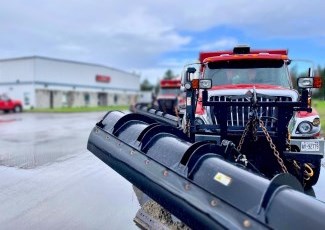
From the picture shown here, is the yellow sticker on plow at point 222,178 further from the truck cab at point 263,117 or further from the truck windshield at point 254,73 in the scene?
the truck windshield at point 254,73

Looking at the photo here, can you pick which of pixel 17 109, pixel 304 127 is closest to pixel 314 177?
pixel 304 127

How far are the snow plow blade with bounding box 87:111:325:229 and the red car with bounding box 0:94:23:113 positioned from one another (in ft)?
115

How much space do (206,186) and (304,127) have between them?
3128 millimetres

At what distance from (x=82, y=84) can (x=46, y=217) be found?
2375 inches

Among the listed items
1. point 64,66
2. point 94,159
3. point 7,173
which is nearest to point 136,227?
point 7,173

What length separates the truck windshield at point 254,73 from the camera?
648 cm

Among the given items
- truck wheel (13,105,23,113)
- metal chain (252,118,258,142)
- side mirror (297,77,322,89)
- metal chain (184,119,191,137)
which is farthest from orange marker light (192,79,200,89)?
truck wheel (13,105,23,113)

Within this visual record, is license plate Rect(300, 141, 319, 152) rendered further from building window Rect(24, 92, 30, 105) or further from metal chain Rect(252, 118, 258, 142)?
building window Rect(24, 92, 30, 105)

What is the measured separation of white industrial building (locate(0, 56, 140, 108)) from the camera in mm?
51688

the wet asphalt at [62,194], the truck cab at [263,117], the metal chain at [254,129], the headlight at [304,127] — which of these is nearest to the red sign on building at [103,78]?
the wet asphalt at [62,194]

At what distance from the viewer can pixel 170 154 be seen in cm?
355

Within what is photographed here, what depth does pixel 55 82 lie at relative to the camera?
55.8m

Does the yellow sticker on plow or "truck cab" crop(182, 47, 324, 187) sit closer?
the yellow sticker on plow

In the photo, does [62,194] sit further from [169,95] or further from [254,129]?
[169,95]
